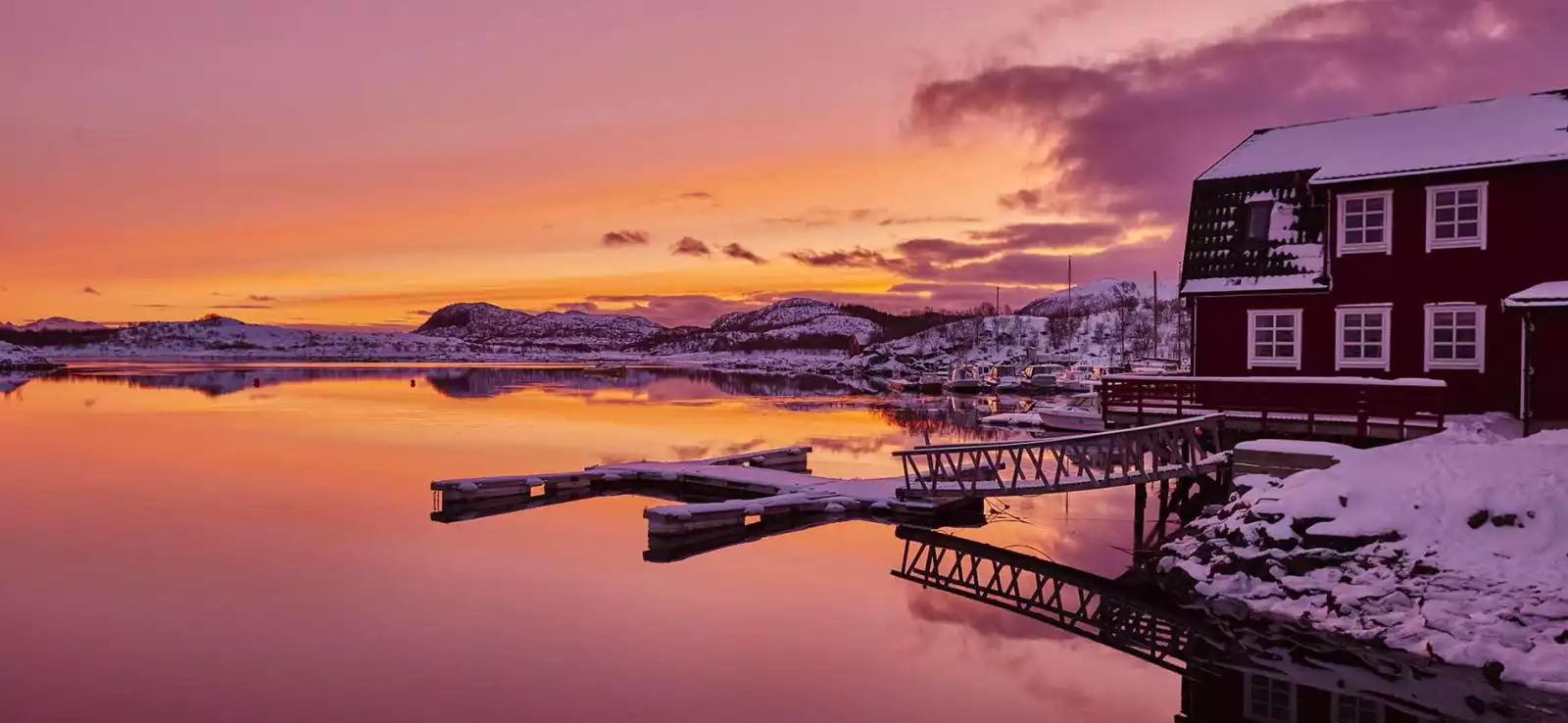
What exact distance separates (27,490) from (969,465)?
29.5 metres

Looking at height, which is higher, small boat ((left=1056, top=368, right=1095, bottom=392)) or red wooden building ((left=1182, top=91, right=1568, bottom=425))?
red wooden building ((left=1182, top=91, right=1568, bottom=425))

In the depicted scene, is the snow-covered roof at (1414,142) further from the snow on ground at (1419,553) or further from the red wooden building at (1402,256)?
the snow on ground at (1419,553)

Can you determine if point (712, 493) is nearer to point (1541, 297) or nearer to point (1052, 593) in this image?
point (1052, 593)

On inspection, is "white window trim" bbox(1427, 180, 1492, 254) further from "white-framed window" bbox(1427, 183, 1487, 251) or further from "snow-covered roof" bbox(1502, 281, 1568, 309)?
"snow-covered roof" bbox(1502, 281, 1568, 309)

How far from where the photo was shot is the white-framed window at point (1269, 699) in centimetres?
1307

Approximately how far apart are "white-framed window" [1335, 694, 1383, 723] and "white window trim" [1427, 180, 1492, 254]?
15.3m

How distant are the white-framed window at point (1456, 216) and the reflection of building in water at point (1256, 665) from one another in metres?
11.9

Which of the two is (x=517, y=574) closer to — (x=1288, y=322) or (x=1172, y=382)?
(x=1172, y=382)

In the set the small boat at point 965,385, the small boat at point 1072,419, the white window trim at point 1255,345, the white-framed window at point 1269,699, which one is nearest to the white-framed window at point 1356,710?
the white-framed window at point 1269,699

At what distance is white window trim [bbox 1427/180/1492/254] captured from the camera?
918 inches

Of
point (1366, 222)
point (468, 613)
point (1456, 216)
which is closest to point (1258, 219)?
point (1366, 222)

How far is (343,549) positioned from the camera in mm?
23203

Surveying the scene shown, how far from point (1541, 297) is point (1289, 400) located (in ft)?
17.7

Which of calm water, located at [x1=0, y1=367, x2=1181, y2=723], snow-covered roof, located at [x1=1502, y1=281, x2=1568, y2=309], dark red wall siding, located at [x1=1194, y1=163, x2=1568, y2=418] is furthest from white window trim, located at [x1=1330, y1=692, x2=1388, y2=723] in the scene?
dark red wall siding, located at [x1=1194, y1=163, x2=1568, y2=418]
